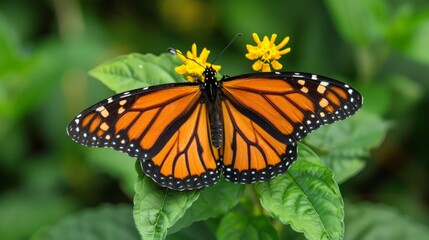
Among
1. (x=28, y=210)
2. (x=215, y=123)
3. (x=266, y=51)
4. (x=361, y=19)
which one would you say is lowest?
(x=28, y=210)

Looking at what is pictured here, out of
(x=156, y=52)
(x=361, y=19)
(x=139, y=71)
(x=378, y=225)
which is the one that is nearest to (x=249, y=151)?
(x=139, y=71)

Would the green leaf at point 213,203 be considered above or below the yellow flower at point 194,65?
below

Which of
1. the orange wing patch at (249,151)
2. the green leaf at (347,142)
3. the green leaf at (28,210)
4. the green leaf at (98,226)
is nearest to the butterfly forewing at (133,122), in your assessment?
the orange wing patch at (249,151)

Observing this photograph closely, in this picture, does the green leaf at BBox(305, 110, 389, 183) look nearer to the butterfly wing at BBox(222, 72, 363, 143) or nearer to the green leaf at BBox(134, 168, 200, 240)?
the butterfly wing at BBox(222, 72, 363, 143)

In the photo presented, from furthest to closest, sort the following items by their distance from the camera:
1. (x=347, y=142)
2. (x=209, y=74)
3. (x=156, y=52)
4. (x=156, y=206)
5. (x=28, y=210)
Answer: (x=156, y=52)
(x=28, y=210)
(x=347, y=142)
(x=209, y=74)
(x=156, y=206)

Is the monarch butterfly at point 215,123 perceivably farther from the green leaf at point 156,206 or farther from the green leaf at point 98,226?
the green leaf at point 98,226

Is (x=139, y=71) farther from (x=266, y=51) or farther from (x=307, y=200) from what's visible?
(x=307, y=200)

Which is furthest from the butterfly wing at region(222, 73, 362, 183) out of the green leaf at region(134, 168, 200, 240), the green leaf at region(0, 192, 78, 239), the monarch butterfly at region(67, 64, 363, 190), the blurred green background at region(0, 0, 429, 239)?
the green leaf at region(0, 192, 78, 239)
